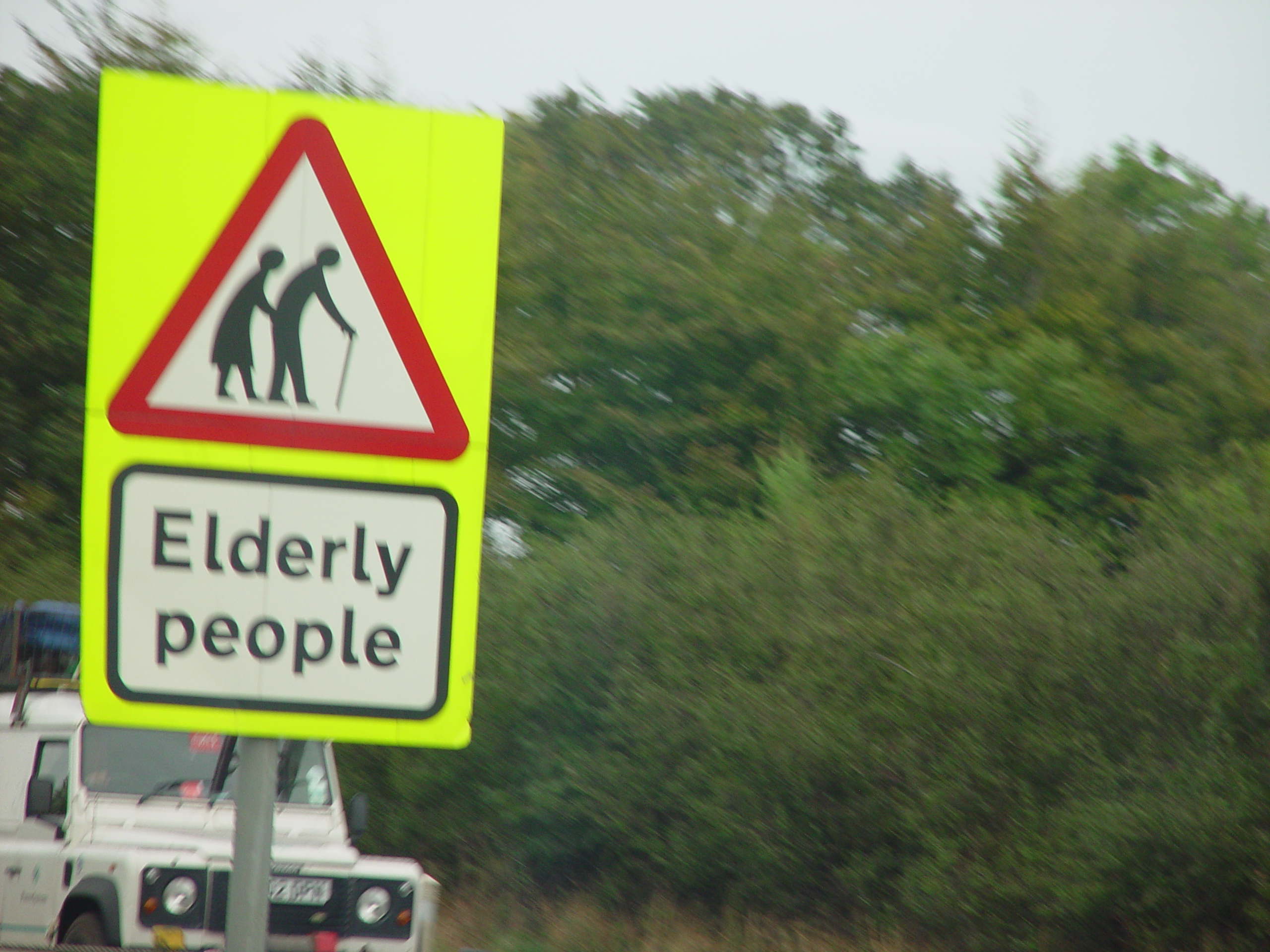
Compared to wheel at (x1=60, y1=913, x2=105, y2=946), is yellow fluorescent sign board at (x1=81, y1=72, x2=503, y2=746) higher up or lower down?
higher up

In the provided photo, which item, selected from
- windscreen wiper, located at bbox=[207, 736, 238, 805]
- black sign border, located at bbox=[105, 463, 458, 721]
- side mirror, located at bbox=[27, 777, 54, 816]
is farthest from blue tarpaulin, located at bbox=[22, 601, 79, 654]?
black sign border, located at bbox=[105, 463, 458, 721]

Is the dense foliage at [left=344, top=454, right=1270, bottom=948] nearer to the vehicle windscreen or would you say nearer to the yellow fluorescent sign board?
the vehicle windscreen

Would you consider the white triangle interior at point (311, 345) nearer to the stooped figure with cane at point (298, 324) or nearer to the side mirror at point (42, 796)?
the stooped figure with cane at point (298, 324)

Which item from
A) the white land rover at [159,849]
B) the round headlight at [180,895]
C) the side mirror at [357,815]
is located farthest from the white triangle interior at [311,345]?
the side mirror at [357,815]

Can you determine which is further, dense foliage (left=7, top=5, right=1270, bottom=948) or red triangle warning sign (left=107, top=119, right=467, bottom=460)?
dense foliage (left=7, top=5, right=1270, bottom=948)

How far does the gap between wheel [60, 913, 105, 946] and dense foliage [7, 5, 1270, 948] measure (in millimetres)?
6303

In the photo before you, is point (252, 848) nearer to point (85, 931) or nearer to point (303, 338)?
point (303, 338)

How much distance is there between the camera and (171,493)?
190cm

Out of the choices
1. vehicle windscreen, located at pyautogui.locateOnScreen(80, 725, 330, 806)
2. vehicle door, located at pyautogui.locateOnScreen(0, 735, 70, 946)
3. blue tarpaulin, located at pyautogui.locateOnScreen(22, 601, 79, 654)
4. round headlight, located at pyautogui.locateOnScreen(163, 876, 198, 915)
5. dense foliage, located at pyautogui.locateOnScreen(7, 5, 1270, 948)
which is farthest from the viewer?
dense foliage, located at pyautogui.locateOnScreen(7, 5, 1270, 948)

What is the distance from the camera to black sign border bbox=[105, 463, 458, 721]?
1.88m

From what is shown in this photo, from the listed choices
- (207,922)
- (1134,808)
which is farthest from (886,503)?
(207,922)

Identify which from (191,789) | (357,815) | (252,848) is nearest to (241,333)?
(252,848)

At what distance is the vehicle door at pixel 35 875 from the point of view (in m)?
6.58

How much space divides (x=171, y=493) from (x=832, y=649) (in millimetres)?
10076
